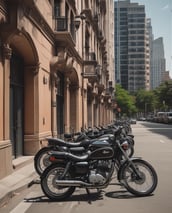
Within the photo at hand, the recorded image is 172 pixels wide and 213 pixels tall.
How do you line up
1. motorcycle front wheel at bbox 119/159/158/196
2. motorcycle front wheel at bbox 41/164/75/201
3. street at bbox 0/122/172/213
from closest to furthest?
street at bbox 0/122/172/213
motorcycle front wheel at bbox 41/164/75/201
motorcycle front wheel at bbox 119/159/158/196

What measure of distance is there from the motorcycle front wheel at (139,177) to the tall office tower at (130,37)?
138835mm

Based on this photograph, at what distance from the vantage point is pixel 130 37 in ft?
481

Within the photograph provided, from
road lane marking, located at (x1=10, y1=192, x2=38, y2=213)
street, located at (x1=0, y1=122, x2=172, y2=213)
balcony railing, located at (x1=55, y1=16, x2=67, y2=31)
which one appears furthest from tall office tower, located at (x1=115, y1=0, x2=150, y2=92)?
road lane marking, located at (x1=10, y1=192, x2=38, y2=213)

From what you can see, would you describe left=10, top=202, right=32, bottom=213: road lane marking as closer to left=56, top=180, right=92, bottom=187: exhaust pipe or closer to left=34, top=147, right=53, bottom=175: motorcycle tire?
left=56, top=180, right=92, bottom=187: exhaust pipe

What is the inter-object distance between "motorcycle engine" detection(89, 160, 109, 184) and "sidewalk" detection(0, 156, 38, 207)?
66.7 inches

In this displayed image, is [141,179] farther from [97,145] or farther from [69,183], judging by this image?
[69,183]

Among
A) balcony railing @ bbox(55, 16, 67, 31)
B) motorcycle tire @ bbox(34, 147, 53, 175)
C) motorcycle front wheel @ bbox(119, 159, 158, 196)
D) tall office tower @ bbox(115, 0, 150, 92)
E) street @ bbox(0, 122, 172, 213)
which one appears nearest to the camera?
street @ bbox(0, 122, 172, 213)

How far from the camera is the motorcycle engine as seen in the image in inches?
359

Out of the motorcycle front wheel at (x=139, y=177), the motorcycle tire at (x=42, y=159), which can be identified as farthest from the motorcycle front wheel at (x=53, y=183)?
the motorcycle tire at (x=42, y=159)

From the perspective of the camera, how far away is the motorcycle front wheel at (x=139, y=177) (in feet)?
31.0

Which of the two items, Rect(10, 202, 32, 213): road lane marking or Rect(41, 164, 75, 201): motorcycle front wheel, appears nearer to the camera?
Rect(10, 202, 32, 213): road lane marking

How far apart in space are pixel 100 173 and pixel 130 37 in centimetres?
14005

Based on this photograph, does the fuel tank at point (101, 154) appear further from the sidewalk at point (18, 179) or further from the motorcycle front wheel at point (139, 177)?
the sidewalk at point (18, 179)

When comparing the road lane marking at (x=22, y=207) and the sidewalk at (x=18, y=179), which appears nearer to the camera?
the road lane marking at (x=22, y=207)
